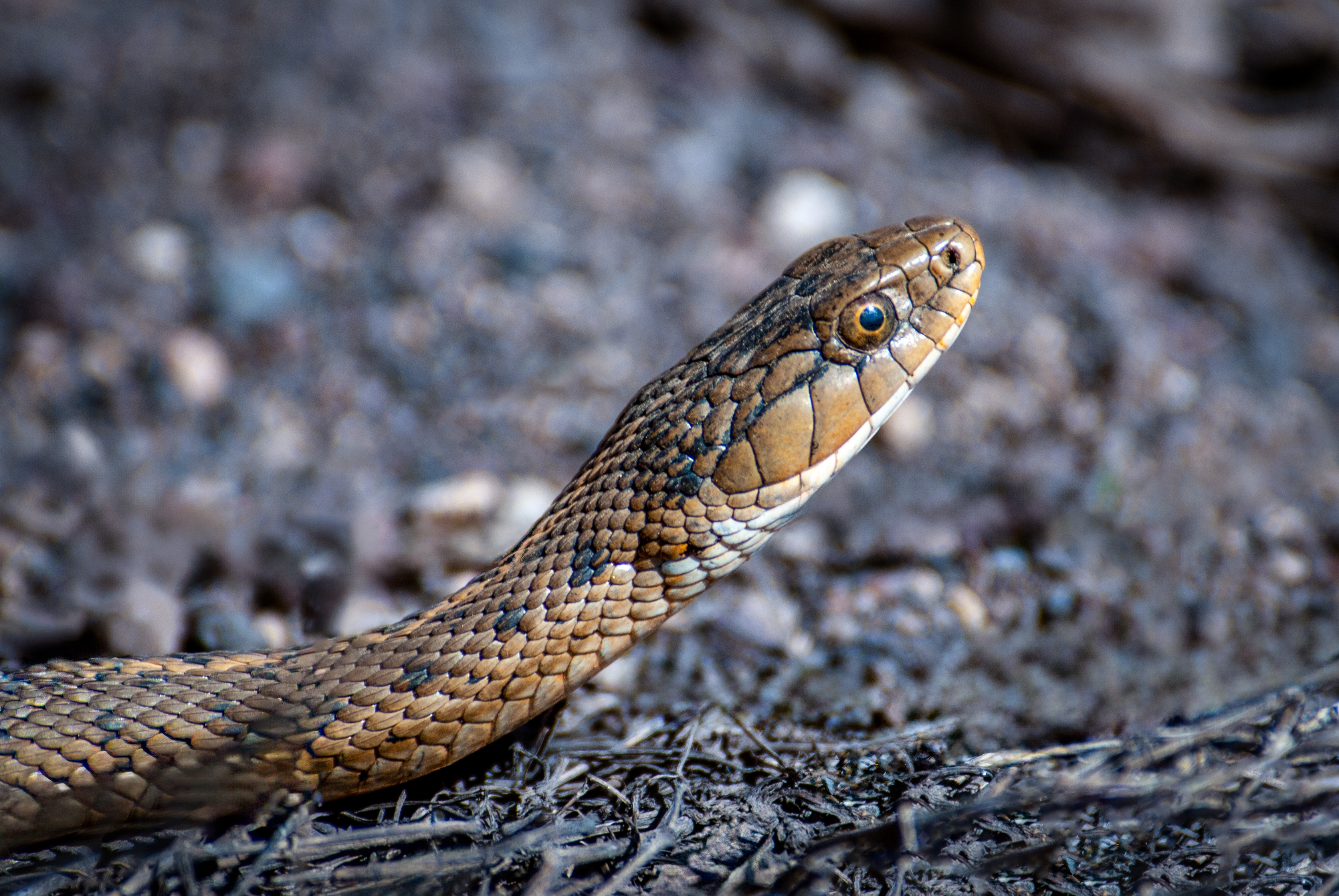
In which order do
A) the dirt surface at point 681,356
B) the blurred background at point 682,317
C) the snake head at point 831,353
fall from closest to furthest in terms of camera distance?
the dirt surface at point 681,356
the snake head at point 831,353
the blurred background at point 682,317

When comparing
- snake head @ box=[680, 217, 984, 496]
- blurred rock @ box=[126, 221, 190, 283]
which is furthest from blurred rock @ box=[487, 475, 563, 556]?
blurred rock @ box=[126, 221, 190, 283]

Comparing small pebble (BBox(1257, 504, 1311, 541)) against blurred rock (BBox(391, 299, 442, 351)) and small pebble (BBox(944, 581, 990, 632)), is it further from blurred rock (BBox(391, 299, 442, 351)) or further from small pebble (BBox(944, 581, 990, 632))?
blurred rock (BBox(391, 299, 442, 351))

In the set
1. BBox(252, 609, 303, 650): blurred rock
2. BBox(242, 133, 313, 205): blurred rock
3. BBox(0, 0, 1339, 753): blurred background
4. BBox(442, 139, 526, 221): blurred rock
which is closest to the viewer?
BBox(252, 609, 303, 650): blurred rock

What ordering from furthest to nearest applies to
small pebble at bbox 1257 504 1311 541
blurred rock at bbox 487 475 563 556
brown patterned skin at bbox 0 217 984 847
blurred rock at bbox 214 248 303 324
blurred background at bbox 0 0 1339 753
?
blurred rock at bbox 214 248 303 324
small pebble at bbox 1257 504 1311 541
blurred rock at bbox 487 475 563 556
blurred background at bbox 0 0 1339 753
brown patterned skin at bbox 0 217 984 847

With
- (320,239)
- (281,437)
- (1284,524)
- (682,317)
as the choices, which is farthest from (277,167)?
(1284,524)

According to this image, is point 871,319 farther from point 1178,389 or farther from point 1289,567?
point 1178,389

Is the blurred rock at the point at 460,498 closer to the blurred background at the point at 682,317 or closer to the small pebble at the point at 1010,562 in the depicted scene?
Result: the blurred background at the point at 682,317

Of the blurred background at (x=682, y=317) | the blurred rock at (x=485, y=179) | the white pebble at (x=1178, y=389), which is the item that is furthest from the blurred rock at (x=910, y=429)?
the blurred rock at (x=485, y=179)
